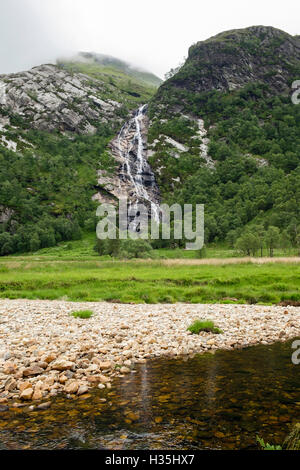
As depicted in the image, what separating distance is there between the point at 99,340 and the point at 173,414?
6866mm

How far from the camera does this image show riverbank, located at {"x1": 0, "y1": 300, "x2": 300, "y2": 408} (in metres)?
10.0

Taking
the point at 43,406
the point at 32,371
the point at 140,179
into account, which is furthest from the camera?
the point at 140,179

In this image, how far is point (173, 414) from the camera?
796cm

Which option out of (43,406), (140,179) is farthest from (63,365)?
(140,179)

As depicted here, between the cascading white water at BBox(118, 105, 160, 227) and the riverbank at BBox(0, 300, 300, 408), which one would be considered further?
the cascading white water at BBox(118, 105, 160, 227)

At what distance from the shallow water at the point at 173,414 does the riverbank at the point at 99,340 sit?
3.19 feet

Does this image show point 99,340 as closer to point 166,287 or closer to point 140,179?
point 166,287

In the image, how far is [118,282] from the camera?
111 ft

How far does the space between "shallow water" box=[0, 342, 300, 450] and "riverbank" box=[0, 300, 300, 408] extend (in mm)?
972

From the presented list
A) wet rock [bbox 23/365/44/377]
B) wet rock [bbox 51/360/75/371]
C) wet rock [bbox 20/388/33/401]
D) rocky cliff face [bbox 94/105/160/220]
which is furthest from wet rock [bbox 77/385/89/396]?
rocky cliff face [bbox 94/105/160/220]

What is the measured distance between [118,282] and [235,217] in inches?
4623

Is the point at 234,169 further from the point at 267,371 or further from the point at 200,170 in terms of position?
the point at 267,371

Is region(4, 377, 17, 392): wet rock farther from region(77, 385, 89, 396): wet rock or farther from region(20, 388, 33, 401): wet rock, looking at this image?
region(77, 385, 89, 396): wet rock

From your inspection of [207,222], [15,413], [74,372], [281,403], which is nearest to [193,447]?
[281,403]
